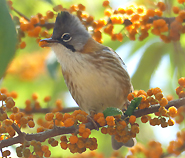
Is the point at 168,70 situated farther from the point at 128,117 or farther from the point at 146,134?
the point at 128,117

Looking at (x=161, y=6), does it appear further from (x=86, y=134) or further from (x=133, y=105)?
(x=86, y=134)

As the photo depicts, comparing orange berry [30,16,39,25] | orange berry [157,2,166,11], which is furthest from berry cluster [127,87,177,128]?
orange berry [30,16,39,25]

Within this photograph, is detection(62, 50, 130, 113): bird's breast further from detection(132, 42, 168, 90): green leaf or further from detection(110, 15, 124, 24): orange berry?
detection(110, 15, 124, 24): orange berry

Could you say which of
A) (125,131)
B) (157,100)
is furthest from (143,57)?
(125,131)

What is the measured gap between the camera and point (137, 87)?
171 inches

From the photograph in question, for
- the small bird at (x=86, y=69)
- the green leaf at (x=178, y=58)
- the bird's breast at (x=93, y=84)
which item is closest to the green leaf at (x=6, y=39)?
the green leaf at (x=178, y=58)

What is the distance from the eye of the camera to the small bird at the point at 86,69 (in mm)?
3635

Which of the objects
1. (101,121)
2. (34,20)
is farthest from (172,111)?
(34,20)

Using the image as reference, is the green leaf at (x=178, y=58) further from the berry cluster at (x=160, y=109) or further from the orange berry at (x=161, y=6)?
the orange berry at (x=161, y=6)

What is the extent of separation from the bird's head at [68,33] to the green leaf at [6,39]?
2323 mm

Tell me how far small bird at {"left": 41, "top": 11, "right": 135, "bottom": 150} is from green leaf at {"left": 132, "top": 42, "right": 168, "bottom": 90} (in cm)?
35

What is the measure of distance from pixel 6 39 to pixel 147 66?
3.41 meters

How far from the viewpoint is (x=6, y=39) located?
116 centimetres

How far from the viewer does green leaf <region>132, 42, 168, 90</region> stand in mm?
4254
